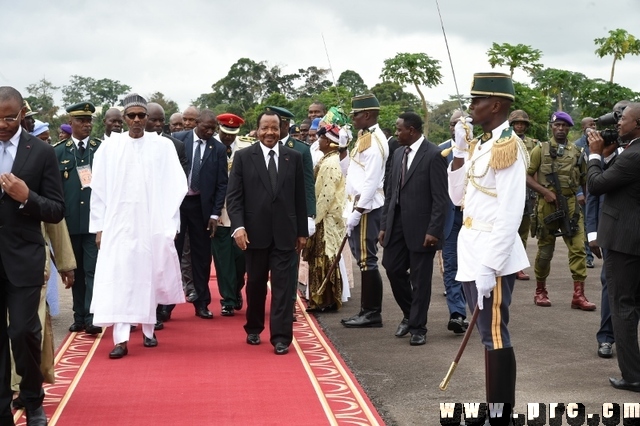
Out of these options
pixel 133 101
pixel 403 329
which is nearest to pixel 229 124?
pixel 133 101

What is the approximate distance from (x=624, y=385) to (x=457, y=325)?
2503 millimetres

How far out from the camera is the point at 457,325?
9.52 meters

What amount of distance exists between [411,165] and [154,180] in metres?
2.39

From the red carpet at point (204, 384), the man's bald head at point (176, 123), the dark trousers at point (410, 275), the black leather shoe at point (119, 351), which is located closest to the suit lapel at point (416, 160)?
the dark trousers at point (410, 275)

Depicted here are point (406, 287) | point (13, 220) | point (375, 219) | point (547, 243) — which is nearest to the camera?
point (13, 220)

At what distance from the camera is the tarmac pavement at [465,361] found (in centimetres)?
694

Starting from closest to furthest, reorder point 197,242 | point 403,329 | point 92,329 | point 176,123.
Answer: point 403,329
point 92,329
point 197,242
point 176,123

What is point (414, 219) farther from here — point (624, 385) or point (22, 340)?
point (22, 340)

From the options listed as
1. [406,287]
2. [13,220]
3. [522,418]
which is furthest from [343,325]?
[13,220]

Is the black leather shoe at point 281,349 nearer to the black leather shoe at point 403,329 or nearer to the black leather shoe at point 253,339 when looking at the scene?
the black leather shoe at point 253,339

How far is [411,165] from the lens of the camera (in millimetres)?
9219

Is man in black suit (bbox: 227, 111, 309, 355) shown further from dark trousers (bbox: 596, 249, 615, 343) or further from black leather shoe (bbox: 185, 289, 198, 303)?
dark trousers (bbox: 596, 249, 615, 343)

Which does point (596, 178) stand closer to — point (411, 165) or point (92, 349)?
point (411, 165)

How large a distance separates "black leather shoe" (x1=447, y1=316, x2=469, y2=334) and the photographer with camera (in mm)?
1692
